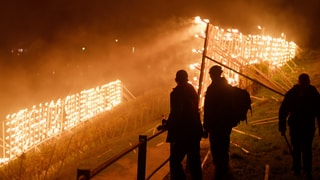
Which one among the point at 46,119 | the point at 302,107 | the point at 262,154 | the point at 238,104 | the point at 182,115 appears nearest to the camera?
Answer: the point at 182,115

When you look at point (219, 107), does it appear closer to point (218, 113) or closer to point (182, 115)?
point (218, 113)

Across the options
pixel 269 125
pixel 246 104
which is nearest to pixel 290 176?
pixel 246 104

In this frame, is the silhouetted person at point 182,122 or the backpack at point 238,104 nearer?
the silhouetted person at point 182,122

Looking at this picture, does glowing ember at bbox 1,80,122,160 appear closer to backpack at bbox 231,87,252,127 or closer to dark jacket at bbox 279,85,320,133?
backpack at bbox 231,87,252,127

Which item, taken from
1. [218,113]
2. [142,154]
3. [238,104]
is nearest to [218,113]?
[218,113]

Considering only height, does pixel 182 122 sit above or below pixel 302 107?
below

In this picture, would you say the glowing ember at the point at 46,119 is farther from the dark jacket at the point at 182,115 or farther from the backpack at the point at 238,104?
the backpack at the point at 238,104

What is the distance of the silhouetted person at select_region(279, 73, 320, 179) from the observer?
19.1 ft

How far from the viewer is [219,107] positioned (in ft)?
17.8

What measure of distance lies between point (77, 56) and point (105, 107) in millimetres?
37800

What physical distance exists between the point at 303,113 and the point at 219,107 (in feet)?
4.75

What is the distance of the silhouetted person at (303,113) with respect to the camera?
19.1 feet

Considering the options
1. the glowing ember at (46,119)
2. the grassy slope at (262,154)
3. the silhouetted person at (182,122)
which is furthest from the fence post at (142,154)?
the glowing ember at (46,119)

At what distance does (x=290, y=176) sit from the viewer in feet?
21.4
